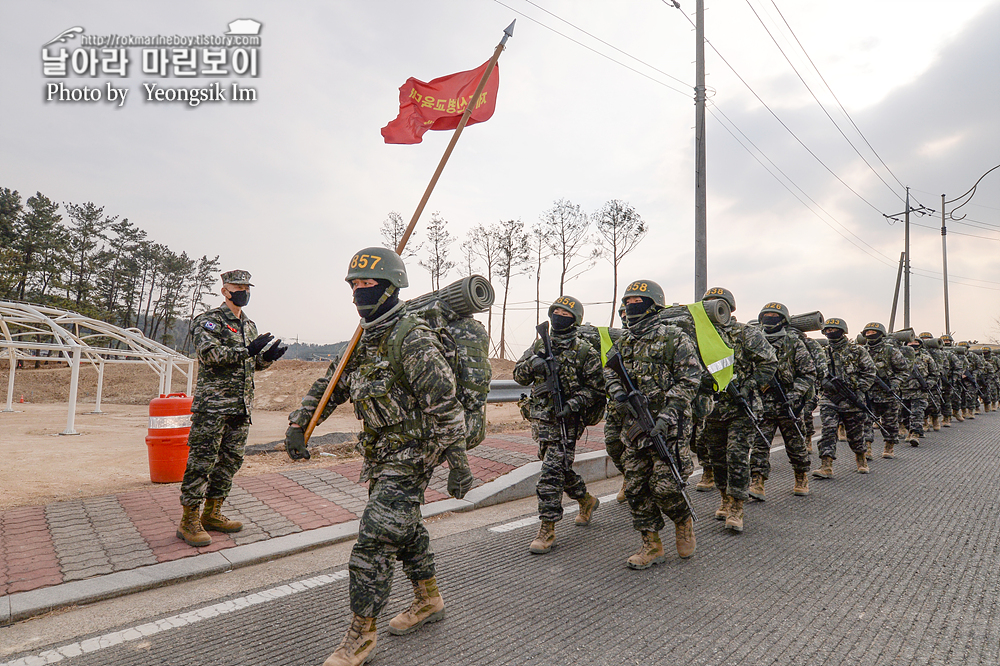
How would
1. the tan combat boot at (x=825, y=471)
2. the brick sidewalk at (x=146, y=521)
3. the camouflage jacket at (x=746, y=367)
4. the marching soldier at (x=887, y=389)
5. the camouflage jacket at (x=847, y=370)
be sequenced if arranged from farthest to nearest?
the marching soldier at (x=887, y=389) → the camouflage jacket at (x=847, y=370) → the tan combat boot at (x=825, y=471) → the camouflage jacket at (x=746, y=367) → the brick sidewalk at (x=146, y=521)

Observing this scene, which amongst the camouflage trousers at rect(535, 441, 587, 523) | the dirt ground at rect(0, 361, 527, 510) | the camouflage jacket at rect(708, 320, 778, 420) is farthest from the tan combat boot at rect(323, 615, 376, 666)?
the dirt ground at rect(0, 361, 527, 510)

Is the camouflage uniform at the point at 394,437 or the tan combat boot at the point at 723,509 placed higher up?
the camouflage uniform at the point at 394,437

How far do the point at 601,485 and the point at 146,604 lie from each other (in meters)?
5.11

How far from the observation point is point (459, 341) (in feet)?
11.1

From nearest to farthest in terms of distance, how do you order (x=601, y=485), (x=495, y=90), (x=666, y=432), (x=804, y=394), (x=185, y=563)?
(x=185, y=563) → (x=666, y=432) → (x=495, y=90) → (x=804, y=394) → (x=601, y=485)

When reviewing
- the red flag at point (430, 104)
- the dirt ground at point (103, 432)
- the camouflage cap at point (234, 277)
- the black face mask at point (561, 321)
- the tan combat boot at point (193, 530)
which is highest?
the red flag at point (430, 104)

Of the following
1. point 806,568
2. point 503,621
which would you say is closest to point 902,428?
point 806,568

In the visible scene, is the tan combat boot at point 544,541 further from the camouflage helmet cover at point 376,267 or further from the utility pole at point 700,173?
the utility pole at point 700,173

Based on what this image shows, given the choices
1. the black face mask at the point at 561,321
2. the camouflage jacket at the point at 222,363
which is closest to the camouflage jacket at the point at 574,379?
the black face mask at the point at 561,321

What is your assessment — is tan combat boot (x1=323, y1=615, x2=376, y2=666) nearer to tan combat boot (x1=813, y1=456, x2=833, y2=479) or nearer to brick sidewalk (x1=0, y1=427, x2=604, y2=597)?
brick sidewalk (x1=0, y1=427, x2=604, y2=597)

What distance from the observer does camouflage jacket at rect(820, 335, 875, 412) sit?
8227 mm

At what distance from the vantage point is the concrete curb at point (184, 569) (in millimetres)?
3318

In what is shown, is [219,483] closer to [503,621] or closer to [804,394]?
[503,621]

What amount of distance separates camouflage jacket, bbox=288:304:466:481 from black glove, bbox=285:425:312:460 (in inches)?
10.8
